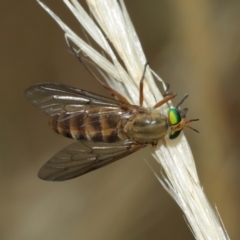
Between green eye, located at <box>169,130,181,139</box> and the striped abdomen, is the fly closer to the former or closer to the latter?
the striped abdomen

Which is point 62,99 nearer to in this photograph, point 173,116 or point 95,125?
point 95,125

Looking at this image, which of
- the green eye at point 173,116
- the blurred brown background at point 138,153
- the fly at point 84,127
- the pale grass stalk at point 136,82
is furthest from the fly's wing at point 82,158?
the blurred brown background at point 138,153

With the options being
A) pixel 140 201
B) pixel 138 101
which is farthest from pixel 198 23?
pixel 138 101

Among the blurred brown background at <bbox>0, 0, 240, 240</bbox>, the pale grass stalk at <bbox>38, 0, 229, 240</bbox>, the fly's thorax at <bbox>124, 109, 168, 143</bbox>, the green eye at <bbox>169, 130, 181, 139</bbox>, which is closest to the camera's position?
the pale grass stalk at <bbox>38, 0, 229, 240</bbox>

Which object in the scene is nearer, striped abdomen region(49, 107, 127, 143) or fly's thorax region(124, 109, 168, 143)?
fly's thorax region(124, 109, 168, 143)

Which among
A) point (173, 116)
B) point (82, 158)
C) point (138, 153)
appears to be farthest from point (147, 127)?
point (138, 153)

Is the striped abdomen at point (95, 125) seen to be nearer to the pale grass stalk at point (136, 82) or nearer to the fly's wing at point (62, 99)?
the fly's wing at point (62, 99)

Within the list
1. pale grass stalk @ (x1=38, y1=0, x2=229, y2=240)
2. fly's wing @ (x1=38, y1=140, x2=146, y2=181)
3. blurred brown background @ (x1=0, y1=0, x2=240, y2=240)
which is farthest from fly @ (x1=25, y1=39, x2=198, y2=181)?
blurred brown background @ (x1=0, y1=0, x2=240, y2=240)

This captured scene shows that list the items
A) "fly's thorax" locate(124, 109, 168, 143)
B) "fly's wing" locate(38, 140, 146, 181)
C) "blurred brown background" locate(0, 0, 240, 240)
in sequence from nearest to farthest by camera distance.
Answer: "fly's thorax" locate(124, 109, 168, 143)
"fly's wing" locate(38, 140, 146, 181)
"blurred brown background" locate(0, 0, 240, 240)
